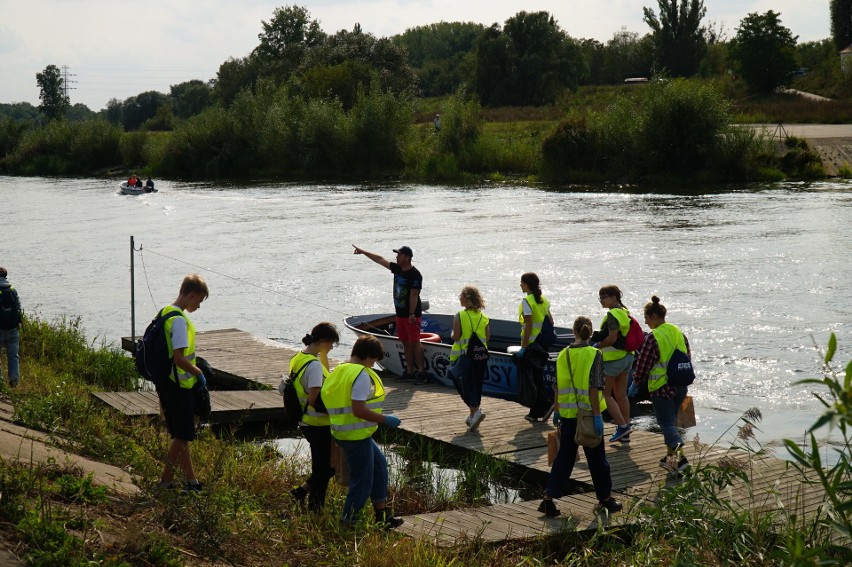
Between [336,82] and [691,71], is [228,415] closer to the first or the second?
[336,82]

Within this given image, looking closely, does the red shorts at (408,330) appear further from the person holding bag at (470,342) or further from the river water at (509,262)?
the river water at (509,262)

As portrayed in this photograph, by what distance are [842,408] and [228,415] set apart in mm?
10052

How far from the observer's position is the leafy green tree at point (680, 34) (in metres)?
93.7

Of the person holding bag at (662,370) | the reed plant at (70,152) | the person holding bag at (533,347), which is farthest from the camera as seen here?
the reed plant at (70,152)

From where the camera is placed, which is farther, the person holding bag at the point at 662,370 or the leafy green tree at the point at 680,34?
the leafy green tree at the point at 680,34

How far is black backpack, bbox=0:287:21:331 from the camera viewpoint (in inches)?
529

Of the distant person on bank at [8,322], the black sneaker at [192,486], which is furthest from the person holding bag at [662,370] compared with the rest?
the distant person on bank at [8,322]

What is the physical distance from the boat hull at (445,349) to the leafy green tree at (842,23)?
288 feet

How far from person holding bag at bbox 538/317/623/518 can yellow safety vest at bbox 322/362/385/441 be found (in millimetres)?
1564

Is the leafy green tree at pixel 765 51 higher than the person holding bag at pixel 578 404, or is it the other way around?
the leafy green tree at pixel 765 51

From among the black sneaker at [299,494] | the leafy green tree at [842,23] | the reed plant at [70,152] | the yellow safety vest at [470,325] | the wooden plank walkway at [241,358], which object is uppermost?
the leafy green tree at [842,23]

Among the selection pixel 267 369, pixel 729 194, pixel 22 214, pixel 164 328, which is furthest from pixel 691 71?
pixel 164 328

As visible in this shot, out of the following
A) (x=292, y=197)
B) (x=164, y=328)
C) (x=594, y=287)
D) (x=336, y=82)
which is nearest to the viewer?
(x=164, y=328)

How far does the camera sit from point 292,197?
52.1 meters
